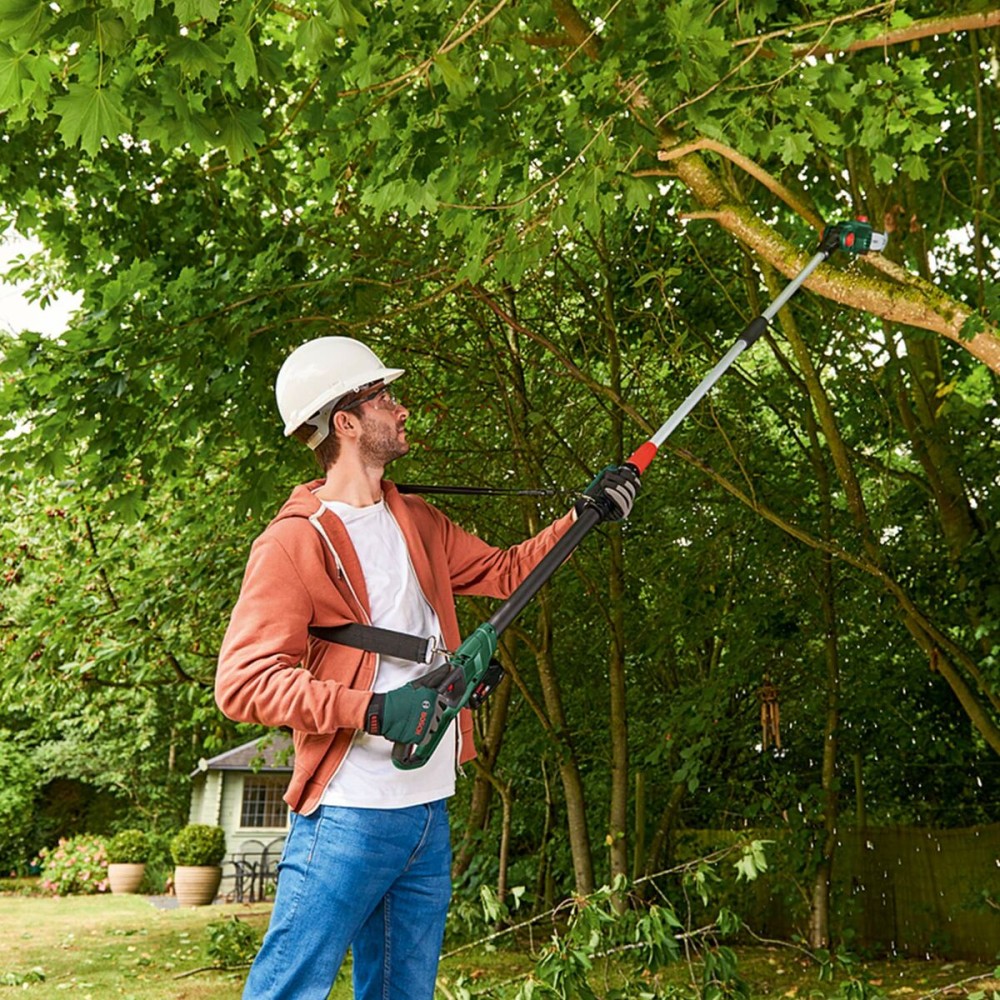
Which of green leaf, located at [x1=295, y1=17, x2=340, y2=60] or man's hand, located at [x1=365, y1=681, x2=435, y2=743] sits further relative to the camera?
green leaf, located at [x1=295, y1=17, x2=340, y2=60]

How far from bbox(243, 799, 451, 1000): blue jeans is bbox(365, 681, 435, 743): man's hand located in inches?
11.0

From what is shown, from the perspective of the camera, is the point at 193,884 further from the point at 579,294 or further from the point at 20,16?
the point at 20,16

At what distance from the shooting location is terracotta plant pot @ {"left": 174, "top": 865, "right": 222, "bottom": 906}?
21.6m

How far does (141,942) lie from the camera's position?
1247cm

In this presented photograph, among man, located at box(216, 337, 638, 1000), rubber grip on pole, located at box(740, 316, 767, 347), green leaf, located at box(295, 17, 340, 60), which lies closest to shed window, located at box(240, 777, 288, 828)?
rubber grip on pole, located at box(740, 316, 767, 347)

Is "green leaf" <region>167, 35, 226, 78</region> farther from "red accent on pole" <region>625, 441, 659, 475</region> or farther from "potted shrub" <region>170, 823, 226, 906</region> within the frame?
"potted shrub" <region>170, 823, 226, 906</region>

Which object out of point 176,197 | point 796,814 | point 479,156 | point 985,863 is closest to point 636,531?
point 796,814

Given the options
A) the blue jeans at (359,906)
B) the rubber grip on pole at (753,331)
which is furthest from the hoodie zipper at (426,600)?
the rubber grip on pole at (753,331)

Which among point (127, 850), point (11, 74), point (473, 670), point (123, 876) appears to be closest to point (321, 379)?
point (473, 670)

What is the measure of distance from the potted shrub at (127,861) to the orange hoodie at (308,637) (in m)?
22.4

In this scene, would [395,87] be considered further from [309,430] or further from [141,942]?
[141,942]

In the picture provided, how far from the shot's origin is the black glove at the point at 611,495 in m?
2.92

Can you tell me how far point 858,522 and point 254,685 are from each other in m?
5.33

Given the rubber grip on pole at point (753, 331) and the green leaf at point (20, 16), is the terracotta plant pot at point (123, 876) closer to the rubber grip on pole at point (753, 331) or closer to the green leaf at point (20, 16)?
the rubber grip on pole at point (753, 331)
